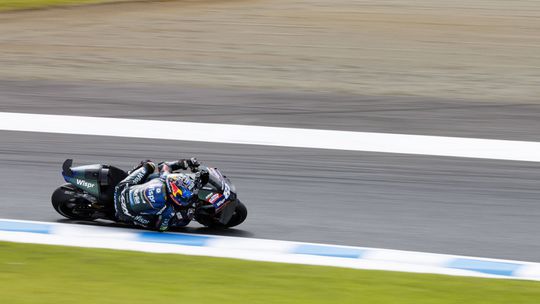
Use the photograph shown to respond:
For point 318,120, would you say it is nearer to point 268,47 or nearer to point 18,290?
point 268,47

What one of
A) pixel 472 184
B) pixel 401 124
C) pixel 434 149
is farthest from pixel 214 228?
pixel 401 124

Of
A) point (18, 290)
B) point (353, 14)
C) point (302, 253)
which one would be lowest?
point (18, 290)

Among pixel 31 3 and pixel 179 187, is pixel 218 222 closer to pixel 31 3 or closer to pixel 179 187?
pixel 179 187

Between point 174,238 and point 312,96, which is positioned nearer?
point 174,238

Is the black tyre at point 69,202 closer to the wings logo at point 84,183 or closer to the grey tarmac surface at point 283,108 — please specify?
the wings logo at point 84,183

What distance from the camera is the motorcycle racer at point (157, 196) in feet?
26.0

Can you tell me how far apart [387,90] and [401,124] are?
81.4 inches

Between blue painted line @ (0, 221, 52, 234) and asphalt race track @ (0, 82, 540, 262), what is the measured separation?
0.24 metres

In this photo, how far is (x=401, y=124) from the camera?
1289 centimetres

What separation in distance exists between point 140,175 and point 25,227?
122 cm

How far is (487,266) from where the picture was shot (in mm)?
7820

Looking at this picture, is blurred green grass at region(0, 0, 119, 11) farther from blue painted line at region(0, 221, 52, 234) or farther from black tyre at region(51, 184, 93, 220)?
black tyre at region(51, 184, 93, 220)

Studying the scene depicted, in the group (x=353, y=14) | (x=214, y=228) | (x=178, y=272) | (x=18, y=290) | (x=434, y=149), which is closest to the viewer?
(x=18, y=290)

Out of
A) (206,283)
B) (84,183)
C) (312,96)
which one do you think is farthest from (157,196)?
(312,96)
